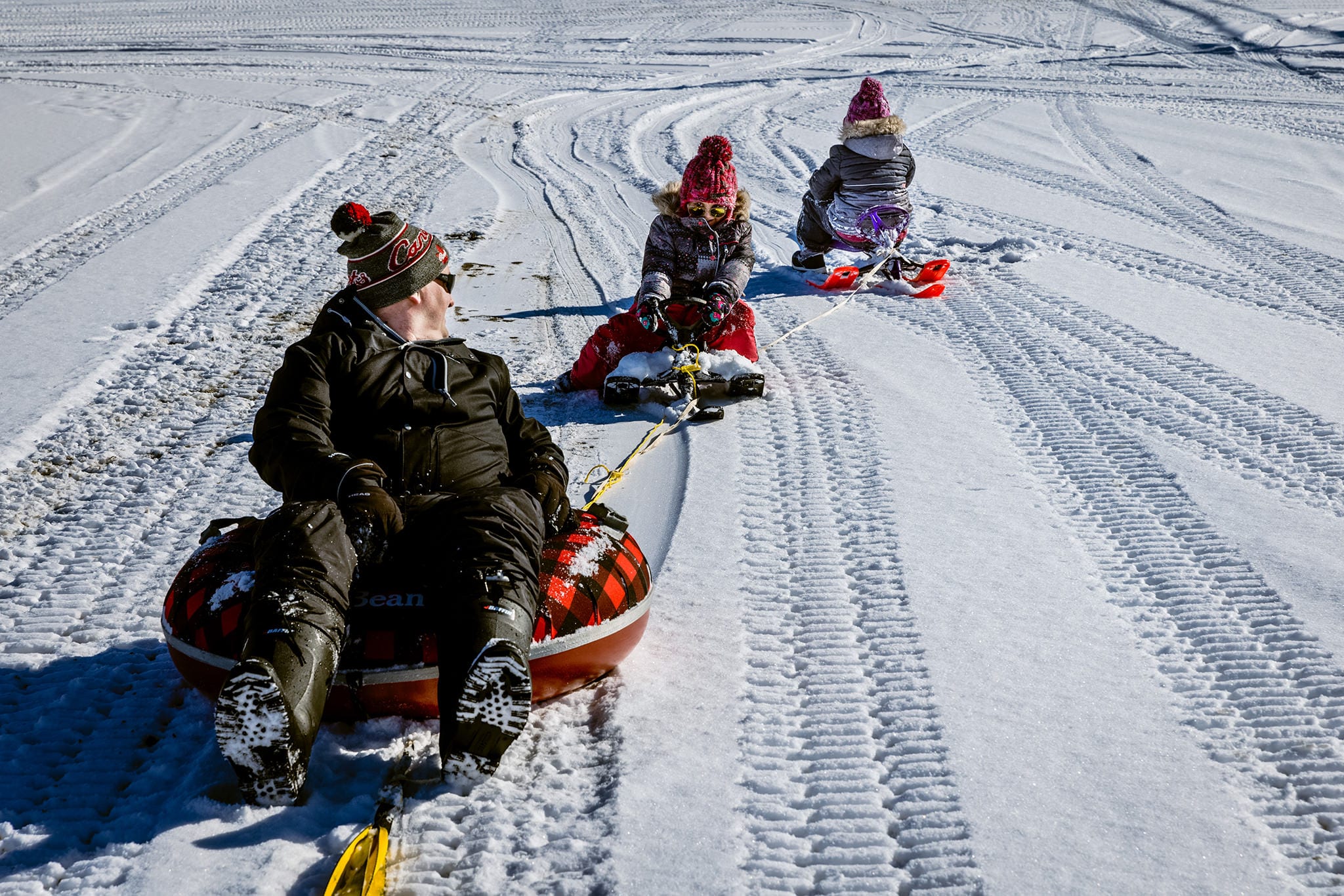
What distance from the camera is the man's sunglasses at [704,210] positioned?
5.23 metres

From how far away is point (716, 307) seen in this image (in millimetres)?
5062

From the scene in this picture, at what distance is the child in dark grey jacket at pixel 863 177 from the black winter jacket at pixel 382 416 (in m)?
4.88

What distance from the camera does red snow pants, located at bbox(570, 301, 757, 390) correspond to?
5066 millimetres

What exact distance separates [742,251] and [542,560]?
2965mm

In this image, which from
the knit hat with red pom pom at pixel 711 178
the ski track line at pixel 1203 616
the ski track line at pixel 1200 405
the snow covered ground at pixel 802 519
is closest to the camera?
the snow covered ground at pixel 802 519

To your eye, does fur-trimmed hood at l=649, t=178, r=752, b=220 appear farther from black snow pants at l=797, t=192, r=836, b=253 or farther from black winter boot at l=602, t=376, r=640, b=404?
black snow pants at l=797, t=192, r=836, b=253

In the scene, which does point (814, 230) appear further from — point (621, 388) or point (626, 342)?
point (621, 388)

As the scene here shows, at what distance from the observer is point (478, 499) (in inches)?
100

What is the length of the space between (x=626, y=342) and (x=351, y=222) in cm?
236

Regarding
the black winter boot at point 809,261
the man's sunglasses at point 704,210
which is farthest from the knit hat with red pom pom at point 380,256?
the black winter boot at point 809,261

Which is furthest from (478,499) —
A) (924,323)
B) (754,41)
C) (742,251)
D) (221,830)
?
(754,41)

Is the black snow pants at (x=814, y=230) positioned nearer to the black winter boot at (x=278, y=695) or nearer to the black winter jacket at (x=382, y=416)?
the black winter jacket at (x=382, y=416)

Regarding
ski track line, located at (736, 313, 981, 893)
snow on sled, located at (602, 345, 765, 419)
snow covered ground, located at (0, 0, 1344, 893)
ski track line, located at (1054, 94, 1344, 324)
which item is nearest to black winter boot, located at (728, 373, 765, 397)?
snow on sled, located at (602, 345, 765, 419)

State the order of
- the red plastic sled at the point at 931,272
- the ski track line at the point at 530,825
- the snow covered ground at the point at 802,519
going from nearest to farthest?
the ski track line at the point at 530,825 → the snow covered ground at the point at 802,519 → the red plastic sled at the point at 931,272
